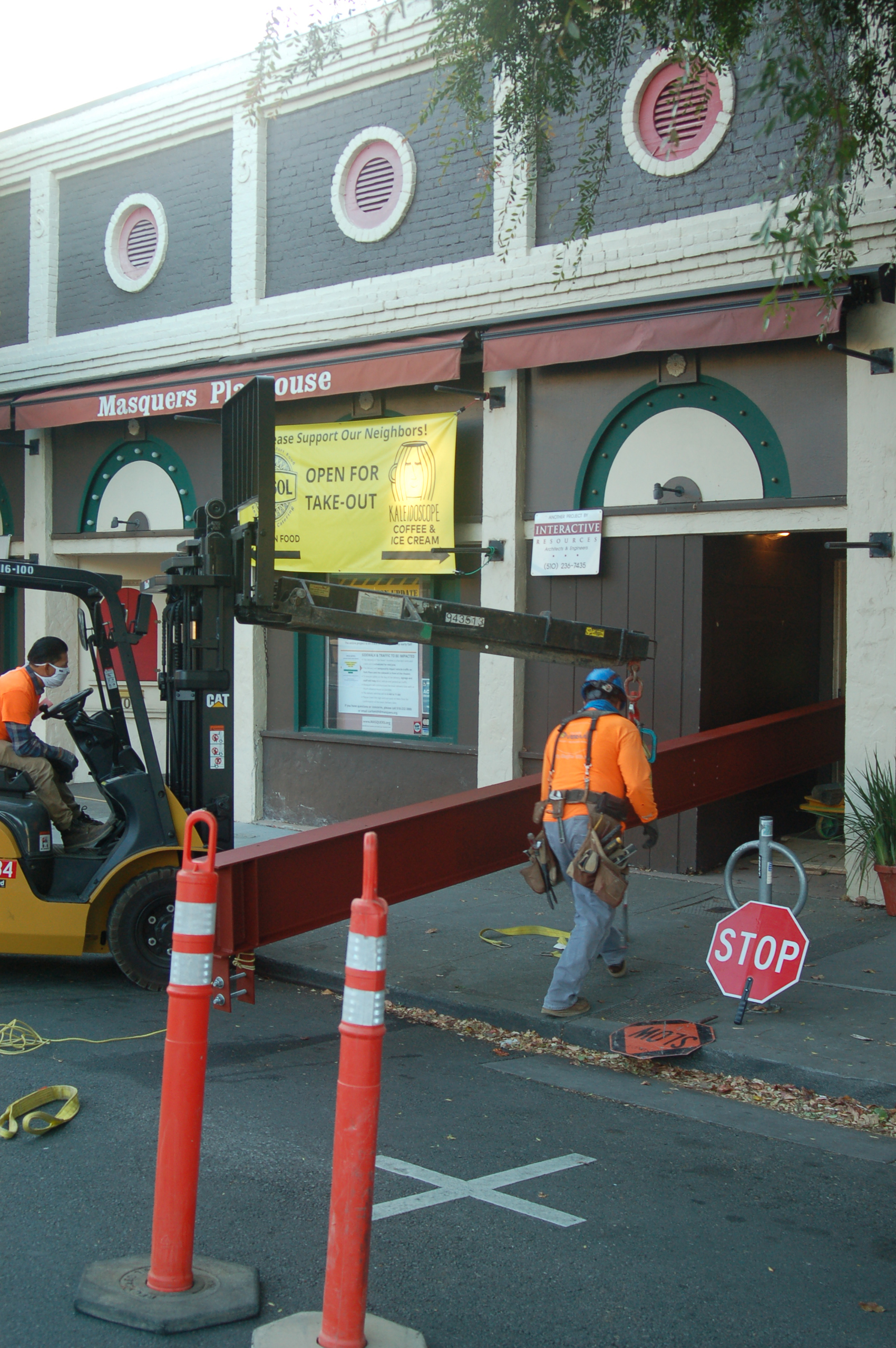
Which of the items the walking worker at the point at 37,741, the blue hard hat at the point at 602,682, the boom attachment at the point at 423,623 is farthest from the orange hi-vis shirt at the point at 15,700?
the blue hard hat at the point at 602,682

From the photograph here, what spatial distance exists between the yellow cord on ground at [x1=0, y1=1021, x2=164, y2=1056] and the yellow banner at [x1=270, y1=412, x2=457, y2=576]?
5743 millimetres

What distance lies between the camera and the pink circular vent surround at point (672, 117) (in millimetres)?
10086

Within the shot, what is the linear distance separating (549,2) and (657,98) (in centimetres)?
347

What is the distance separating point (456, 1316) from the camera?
355 cm

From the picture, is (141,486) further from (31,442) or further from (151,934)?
(151,934)

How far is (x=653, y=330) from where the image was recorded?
10125mm

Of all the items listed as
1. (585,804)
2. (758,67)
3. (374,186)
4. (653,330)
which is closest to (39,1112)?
(585,804)

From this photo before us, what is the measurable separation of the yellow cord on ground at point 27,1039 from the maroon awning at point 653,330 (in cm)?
645

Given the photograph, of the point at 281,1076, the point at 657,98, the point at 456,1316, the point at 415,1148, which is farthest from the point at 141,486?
the point at 456,1316

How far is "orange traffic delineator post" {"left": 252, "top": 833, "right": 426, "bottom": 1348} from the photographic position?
318 cm

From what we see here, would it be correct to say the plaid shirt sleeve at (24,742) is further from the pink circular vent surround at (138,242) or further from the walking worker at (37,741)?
the pink circular vent surround at (138,242)

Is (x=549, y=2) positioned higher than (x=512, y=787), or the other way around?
(x=549, y=2)

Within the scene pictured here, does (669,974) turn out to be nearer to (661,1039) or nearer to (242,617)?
(661,1039)

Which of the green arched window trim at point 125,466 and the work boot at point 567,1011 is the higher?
the green arched window trim at point 125,466
